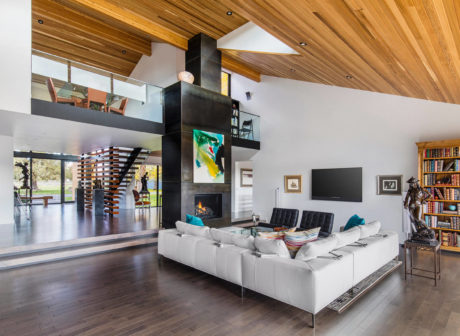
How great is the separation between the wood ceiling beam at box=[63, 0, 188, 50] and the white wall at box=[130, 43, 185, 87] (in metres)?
2.32

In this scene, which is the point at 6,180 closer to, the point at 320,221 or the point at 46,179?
the point at 46,179

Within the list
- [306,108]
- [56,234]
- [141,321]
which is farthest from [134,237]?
[306,108]

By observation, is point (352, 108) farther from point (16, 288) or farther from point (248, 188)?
point (16, 288)

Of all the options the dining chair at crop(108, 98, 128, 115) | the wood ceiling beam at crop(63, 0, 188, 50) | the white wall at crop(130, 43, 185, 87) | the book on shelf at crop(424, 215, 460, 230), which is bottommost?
the book on shelf at crop(424, 215, 460, 230)

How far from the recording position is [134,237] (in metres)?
6.33

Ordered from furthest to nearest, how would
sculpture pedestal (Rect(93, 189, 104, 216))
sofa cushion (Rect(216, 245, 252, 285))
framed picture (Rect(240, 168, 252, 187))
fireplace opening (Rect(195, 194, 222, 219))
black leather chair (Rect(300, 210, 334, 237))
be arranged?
framed picture (Rect(240, 168, 252, 187))
sculpture pedestal (Rect(93, 189, 104, 216))
fireplace opening (Rect(195, 194, 222, 219))
black leather chair (Rect(300, 210, 334, 237))
sofa cushion (Rect(216, 245, 252, 285))

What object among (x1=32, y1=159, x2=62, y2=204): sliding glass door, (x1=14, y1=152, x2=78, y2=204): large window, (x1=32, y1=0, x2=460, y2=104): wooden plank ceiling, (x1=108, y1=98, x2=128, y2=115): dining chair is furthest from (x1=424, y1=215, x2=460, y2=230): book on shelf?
(x1=14, y1=152, x2=78, y2=204): large window

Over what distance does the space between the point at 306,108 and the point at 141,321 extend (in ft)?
23.0

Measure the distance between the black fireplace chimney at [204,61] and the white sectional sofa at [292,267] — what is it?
15.2ft

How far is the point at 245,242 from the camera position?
362 cm

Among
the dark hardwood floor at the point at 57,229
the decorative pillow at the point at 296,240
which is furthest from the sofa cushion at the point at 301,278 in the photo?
the dark hardwood floor at the point at 57,229

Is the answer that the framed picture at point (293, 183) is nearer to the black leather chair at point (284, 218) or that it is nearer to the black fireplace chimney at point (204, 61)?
the black leather chair at point (284, 218)

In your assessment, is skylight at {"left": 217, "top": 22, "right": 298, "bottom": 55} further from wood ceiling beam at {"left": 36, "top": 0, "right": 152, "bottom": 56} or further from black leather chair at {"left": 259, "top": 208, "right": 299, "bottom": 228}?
wood ceiling beam at {"left": 36, "top": 0, "right": 152, "bottom": 56}

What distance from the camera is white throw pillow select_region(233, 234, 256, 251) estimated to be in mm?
3566
